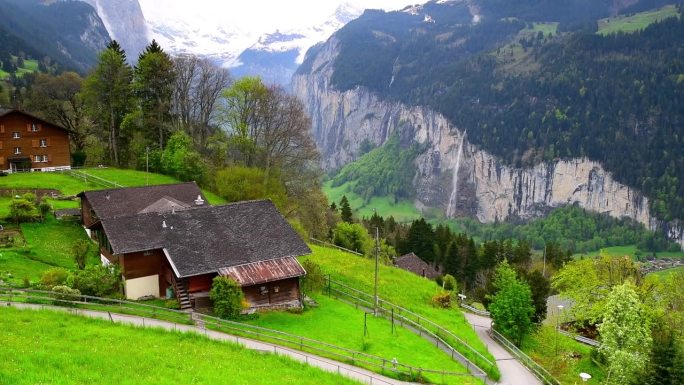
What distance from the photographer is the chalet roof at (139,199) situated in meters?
46.0

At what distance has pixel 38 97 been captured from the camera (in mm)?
79188

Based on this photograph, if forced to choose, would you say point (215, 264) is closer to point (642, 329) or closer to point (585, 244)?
point (642, 329)

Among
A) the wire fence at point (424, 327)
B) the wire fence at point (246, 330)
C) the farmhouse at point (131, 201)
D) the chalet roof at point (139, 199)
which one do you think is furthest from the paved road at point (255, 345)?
the chalet roof at point (139, 199)

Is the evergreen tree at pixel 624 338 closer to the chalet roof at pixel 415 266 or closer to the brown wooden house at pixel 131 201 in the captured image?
the brown wooden house at pixel 131 201

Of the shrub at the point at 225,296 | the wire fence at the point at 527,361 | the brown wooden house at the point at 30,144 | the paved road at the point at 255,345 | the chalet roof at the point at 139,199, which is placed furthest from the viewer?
the brown wooden house at the point at 30,144

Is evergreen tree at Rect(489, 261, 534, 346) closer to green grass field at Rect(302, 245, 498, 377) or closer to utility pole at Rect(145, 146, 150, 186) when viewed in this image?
green grass field at Rect(302, 245, 498, 377)

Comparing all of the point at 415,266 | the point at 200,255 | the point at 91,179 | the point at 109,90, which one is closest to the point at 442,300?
the point at 200,255

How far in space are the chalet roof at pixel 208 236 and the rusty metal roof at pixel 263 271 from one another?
1.13 ft

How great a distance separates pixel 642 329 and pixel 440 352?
48.4 feet

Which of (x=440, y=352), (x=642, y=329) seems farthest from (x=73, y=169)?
(x=642, y=329)

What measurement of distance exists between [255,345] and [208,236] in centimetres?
1067

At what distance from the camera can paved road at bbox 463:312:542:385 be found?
37.0m

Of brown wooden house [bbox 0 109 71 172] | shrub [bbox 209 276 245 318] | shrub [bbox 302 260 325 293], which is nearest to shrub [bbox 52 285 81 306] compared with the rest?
shrub [bbox 209 276 245 318]

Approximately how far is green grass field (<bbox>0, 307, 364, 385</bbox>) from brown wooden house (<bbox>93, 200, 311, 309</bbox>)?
775 centimetres
